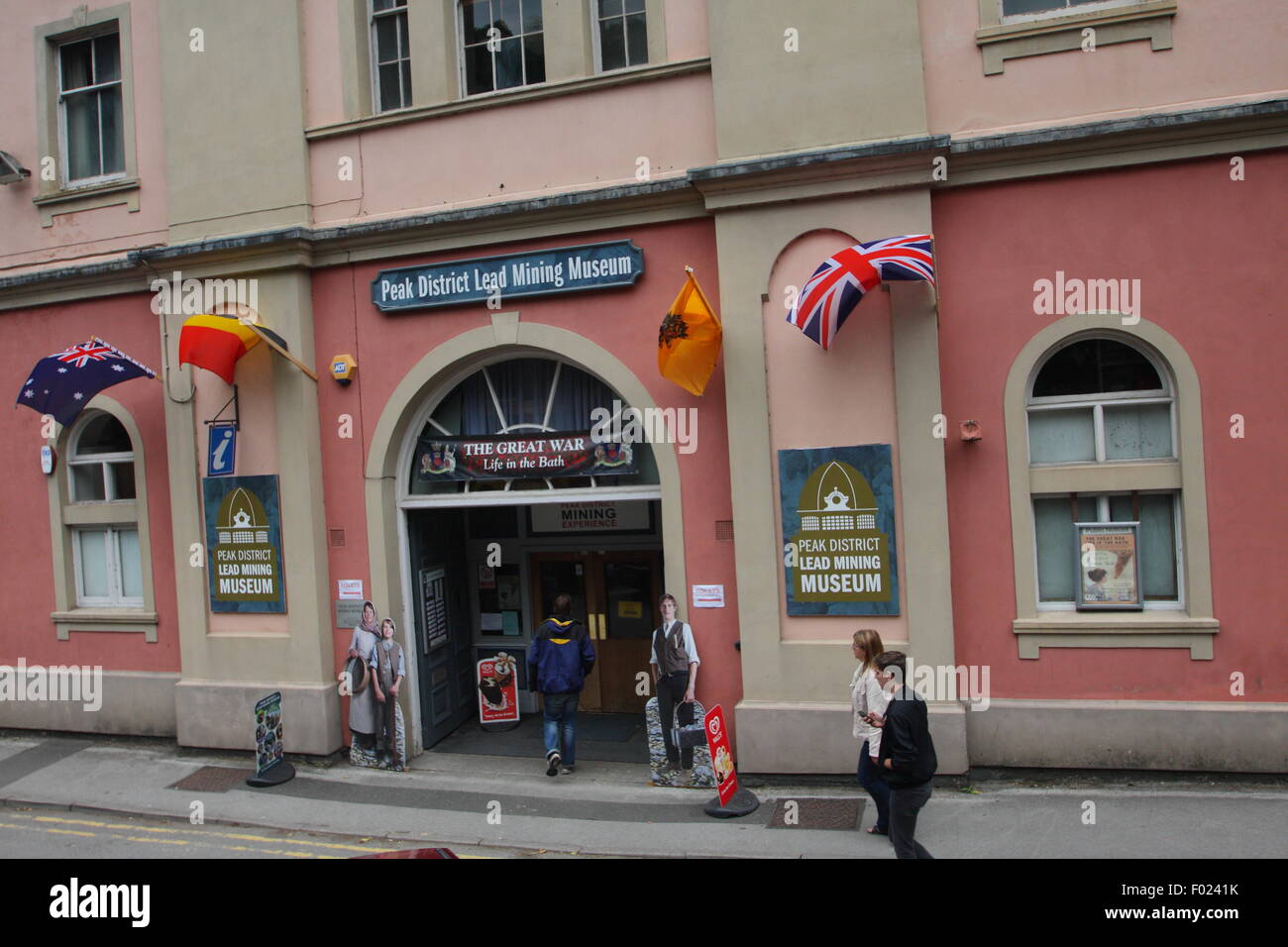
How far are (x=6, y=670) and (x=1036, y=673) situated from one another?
40.1 feet

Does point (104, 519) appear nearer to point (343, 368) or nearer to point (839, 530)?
point (343, 368)

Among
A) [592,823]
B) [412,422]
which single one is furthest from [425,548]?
[592,823]

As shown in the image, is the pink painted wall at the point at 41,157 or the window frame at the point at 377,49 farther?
the pink painted wall at the point at 41,157

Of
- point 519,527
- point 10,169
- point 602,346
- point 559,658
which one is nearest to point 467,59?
point 602,346

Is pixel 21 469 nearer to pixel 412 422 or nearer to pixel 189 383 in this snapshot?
pixel 189 383

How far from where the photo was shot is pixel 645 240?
950 centimetres

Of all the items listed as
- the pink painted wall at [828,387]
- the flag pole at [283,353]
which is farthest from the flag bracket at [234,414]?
the pink painted wall at [828,387]

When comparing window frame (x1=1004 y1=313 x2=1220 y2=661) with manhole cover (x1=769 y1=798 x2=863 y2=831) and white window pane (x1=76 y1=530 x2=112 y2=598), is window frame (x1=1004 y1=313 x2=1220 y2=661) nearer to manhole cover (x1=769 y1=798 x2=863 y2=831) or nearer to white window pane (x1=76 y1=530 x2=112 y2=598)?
manhole cover (x1=769 y1=798 x2=863 y2=831)

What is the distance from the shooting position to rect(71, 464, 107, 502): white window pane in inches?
469

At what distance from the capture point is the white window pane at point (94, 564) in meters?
11.9

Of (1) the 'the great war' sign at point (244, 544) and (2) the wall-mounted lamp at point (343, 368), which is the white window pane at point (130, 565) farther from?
(2) the wall-mounted lamp at point (343, 368)

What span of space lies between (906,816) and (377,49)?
9476 mm

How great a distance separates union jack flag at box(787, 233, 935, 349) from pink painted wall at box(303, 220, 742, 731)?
1.17 meters

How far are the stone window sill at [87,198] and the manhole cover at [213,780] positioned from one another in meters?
6.59
